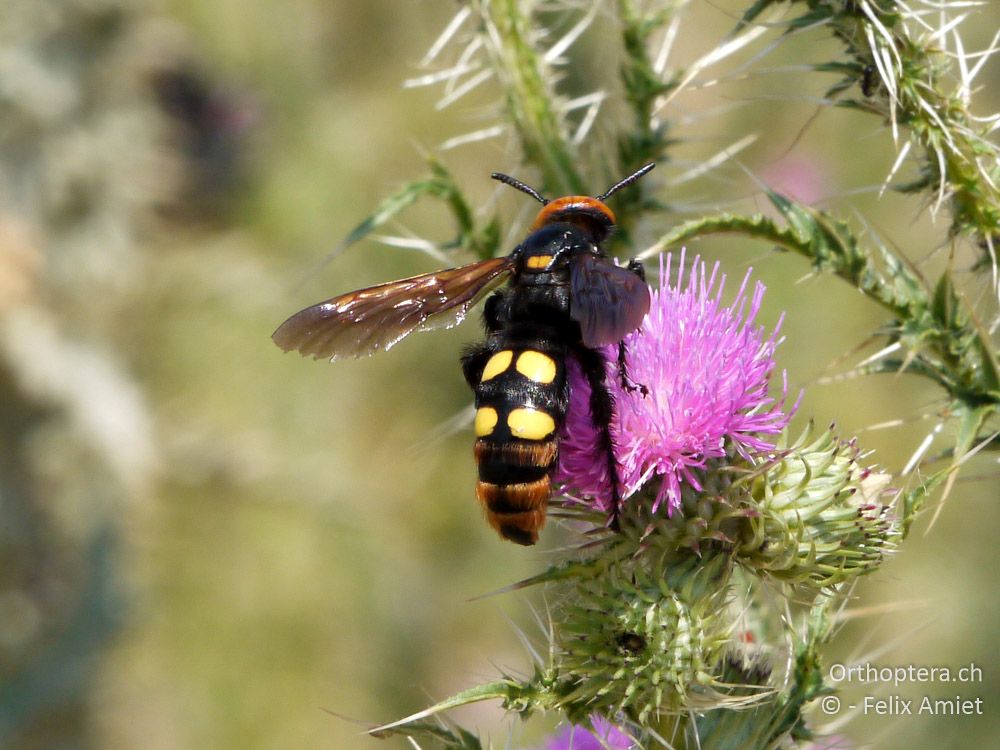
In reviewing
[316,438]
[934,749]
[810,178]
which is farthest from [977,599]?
[316,438]

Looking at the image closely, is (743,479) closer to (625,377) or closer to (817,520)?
(817,520)

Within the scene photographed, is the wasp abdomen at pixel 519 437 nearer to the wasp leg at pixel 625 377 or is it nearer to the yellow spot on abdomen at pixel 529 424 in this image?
the yellow spot on abdomen at pixel 529 424

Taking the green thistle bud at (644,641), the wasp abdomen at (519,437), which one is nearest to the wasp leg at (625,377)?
the wasp abdomen at (519,437)

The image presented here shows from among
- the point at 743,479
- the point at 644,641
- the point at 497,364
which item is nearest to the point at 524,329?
the point at 497,364

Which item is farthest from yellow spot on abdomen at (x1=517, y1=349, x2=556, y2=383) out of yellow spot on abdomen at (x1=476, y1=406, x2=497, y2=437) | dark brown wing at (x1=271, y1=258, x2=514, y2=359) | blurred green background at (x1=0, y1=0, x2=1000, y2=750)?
blurred green background at (x1=0, y1=0, x2=1000, y2=750)

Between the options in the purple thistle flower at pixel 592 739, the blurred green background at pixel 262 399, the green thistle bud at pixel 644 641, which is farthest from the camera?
the blurred green background at pixel 262 399

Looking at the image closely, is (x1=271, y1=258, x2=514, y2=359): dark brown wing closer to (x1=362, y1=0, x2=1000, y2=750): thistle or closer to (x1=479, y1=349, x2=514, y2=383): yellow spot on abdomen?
(x1=479, y1=349, x2=514, y2=383): yellow spot on abdomen
